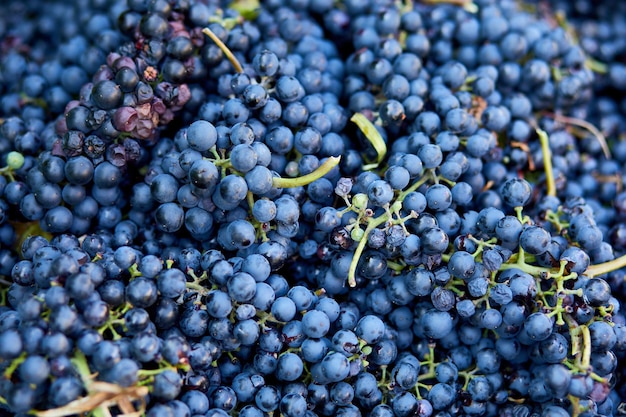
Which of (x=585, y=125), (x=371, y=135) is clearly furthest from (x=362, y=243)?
(x=585, y=125)

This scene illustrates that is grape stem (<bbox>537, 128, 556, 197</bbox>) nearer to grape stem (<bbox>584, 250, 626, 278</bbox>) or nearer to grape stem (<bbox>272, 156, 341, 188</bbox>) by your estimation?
grape stem (<bbox>584, 250, 626, 278</bbox>)

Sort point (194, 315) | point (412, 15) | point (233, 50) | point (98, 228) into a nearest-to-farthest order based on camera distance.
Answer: point (194, 315)
point (98, 228)
point (233, 50)
point (412, 15)

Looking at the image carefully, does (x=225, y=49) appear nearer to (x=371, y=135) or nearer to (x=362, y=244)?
(x=371, y=135)

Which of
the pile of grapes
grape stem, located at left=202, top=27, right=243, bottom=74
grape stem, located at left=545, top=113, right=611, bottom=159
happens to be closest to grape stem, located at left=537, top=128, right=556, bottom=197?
the pile of grapes

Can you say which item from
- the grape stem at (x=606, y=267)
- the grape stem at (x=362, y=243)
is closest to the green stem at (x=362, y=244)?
the grape stem at (x=362, y=243)

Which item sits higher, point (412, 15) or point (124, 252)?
point (412, 15)

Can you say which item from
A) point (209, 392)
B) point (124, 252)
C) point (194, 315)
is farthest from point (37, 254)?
point (209, 392)

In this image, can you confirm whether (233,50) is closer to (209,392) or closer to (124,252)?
(124,252)

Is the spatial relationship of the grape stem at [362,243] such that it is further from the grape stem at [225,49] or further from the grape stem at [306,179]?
the grape stem at [225,49]
